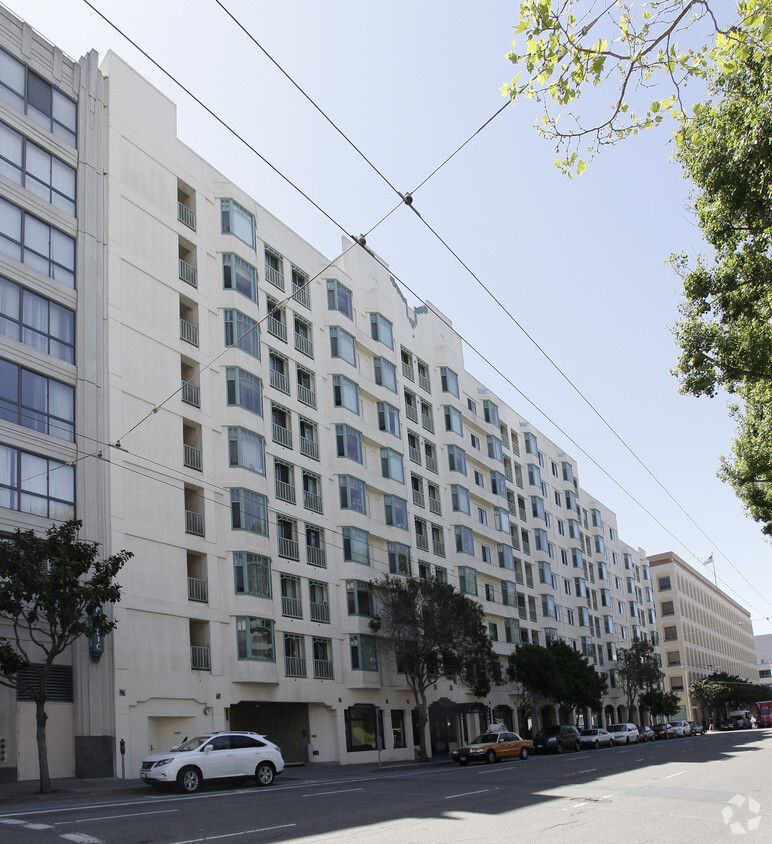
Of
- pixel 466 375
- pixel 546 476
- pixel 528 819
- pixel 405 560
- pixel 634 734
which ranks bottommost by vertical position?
pixel 634 734

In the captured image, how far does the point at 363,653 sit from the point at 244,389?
45.3 feet

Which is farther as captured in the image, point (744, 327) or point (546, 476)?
point (546, 476)

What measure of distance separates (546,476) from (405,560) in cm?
3455

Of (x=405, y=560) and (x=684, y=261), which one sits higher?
(x=684, y=261)

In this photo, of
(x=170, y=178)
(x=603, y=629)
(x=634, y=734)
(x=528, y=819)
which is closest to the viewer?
(x=528, y=819)

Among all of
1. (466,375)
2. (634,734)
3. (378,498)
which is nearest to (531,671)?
(634,734)

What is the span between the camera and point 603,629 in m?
83.1

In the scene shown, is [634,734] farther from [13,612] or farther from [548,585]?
[13,612]

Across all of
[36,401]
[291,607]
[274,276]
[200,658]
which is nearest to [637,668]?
[291,607]

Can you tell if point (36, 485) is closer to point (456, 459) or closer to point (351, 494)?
point (351, 494)

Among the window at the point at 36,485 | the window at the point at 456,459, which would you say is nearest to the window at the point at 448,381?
the window at the point at 456,459

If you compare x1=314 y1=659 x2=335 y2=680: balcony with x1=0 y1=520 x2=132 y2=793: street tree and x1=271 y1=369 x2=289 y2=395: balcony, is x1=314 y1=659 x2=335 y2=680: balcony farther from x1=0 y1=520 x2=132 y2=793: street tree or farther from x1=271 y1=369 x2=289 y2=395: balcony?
x1=0 y1=520 x2=132 y2=793: street tree

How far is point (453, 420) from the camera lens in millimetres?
57719

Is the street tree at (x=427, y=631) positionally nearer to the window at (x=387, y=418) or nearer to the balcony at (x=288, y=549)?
the balcony at (x=288, y=549)
